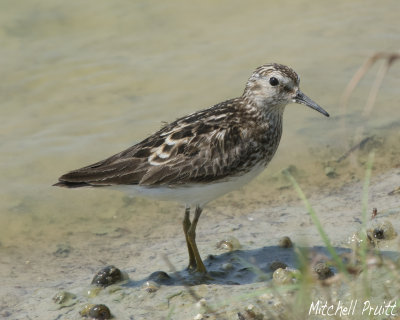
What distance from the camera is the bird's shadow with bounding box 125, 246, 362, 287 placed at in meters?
7.10

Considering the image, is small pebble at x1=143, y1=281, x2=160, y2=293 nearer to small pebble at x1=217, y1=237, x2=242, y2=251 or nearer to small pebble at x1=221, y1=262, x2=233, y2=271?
small pebble at x1=221, y1=262, x2=233, y2=271

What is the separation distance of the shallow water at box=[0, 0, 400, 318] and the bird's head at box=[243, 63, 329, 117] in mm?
1783

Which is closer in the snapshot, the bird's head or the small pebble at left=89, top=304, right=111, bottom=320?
the small pebble at left=89, top=304, right=111, bottom=320

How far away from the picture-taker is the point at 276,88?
24.8 feet

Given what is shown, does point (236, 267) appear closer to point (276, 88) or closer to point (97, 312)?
point (97, 312)

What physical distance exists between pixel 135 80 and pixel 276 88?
4.64m

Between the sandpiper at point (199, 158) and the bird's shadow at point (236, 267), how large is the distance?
167mm

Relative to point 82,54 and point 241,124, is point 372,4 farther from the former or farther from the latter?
point 241,124

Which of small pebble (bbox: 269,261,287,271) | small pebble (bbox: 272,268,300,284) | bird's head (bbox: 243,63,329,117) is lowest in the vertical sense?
small pebble (bbox: 269,261,287,271)

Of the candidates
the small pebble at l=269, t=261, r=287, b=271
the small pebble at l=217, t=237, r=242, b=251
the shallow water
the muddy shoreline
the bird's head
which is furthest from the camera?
the shallow water

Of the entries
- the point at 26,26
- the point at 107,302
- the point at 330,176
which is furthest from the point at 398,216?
the point at 26,26

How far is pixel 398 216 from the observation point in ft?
25.0

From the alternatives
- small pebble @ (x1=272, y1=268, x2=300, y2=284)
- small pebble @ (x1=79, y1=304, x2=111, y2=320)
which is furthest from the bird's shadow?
small pebble @ (x1=79, y1=304, x2=111, y2=320)

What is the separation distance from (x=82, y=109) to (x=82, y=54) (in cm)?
170
